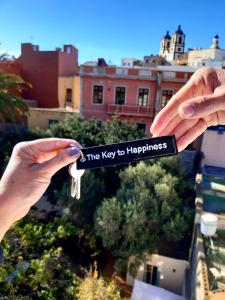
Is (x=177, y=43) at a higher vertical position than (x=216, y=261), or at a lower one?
higher

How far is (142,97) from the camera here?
58.1 feet

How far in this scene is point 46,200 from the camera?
13477mm

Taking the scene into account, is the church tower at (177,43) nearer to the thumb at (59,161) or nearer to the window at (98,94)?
the window at (98,94)

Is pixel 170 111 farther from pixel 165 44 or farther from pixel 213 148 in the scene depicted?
pixel 165 44

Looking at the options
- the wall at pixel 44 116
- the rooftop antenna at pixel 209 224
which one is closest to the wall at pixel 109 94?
the wall at pixel 44 116

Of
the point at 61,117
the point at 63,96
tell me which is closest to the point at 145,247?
the point at 61,117

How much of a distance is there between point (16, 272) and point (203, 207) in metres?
5.82

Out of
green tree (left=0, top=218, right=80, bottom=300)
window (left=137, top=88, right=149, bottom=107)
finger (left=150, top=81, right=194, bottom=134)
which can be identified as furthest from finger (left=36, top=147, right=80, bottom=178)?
window (left=137, top=88, right=149, bottom=107)

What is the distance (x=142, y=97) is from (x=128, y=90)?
1011mm

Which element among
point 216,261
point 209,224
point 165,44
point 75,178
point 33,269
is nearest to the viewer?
point 75,178

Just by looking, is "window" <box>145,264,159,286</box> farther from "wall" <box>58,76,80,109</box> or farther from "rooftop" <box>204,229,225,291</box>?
"wall" <box>58,76,80,109</box>

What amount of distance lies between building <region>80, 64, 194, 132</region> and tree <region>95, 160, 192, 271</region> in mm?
8016

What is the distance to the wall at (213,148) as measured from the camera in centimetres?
1372

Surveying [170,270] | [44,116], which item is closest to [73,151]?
[170,270]
